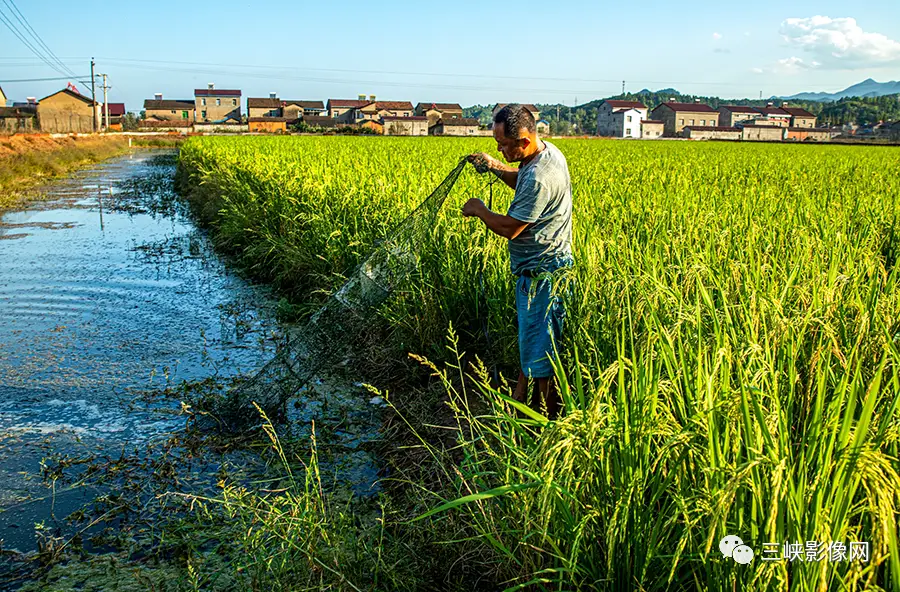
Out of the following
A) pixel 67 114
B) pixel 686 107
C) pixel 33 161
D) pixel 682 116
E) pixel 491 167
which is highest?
pixel 686 107

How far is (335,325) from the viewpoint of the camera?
4.18 m

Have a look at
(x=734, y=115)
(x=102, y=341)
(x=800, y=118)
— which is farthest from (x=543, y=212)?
(x=800, y=118)

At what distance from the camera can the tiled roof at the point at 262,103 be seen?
83.5 m

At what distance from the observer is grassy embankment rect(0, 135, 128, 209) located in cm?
1693

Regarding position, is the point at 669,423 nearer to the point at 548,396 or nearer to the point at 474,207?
the point at 548,396

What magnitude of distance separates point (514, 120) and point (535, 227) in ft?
1.74

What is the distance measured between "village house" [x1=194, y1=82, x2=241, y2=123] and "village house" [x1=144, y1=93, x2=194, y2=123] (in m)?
1.24

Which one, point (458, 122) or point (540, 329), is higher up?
point (458, 122)

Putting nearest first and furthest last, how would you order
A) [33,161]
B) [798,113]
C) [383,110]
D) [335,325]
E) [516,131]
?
[516,131], [335,325], [33,161], [383,110], [798,113]

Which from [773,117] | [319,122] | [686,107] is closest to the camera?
[319,122]

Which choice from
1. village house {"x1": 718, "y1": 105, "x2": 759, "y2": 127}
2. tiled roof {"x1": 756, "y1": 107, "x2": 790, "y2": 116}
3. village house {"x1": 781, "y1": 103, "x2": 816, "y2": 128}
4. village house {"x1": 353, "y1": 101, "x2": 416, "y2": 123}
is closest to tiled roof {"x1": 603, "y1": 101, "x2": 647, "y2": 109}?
village house {"x1": 718, "y1": 105, "x2": 759, "y2": 127}

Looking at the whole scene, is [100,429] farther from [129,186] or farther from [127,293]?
[129,186]

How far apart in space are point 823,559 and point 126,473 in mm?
3274

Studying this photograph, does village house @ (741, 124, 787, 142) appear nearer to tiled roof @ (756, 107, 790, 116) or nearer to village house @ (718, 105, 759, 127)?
tiled roof @ (756, 107, 790, 116)
